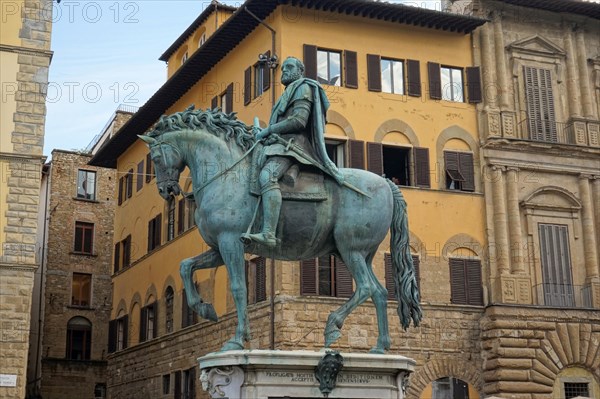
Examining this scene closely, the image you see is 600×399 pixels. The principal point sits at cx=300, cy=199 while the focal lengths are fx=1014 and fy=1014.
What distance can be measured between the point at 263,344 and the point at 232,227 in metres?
18.8

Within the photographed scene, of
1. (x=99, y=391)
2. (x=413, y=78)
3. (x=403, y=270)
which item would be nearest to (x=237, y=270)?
(x=403, y=270)

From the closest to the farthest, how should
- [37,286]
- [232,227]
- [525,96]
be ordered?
[232,227], [525,96], [37,286]

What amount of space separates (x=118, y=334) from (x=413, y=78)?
18.7 metres

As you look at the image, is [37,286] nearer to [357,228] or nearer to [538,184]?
[538,184]

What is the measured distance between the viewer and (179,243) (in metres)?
36.6

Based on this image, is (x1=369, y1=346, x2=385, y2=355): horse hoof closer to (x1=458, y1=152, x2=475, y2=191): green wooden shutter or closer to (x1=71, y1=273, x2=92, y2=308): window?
(x1=458, y1=152, x2=475, y2=191): green wooden shutter

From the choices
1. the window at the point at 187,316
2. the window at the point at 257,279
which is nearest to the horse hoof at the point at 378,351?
the window at the point at 257,279

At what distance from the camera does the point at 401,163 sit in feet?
104

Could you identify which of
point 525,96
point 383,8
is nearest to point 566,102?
point 525,96

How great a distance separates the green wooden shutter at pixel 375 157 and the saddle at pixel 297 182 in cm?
1969

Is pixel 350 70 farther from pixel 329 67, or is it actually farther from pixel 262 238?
pixel 262 238

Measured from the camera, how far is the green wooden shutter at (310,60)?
100ft

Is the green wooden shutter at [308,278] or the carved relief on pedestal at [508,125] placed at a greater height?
the carved relief on pedestal at [508,125]

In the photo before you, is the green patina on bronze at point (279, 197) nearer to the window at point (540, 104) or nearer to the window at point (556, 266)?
the window at point (556, 266)
